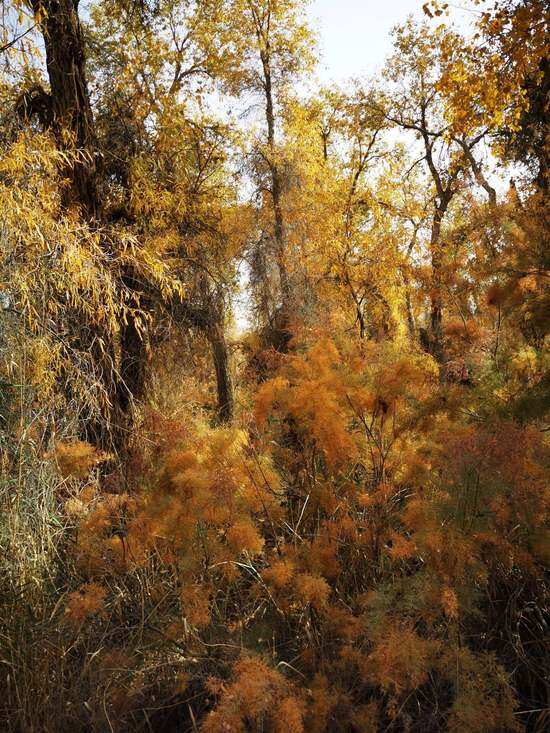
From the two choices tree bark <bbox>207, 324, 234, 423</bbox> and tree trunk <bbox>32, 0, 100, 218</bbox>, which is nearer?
tree trunk <bbox>32, 0, 100, 218</bbox>

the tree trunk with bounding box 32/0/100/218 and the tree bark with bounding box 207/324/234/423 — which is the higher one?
the tree trunk with bounding box 32/0/100/218

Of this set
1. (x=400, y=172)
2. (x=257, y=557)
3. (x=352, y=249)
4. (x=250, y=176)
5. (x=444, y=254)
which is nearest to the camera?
(x=257, y=557)

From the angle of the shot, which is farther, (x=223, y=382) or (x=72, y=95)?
(x=223, y=382)

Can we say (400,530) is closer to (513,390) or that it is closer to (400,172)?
(513,390)

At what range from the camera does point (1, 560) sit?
9.65 feet

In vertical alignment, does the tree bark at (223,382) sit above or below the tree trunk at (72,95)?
below

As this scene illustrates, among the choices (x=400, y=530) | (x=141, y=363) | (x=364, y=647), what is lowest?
(x=364, y=647)

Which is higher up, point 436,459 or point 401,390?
point 401,390

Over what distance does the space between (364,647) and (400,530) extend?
81 cm

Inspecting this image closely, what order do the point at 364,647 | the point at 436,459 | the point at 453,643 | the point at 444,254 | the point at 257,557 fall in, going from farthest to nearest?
1. the point at 444,254
2. the point at 257,557
3. the point at 436,459
4. the point at 364,647
5. the point at 453,643

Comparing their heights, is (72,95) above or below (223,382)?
above

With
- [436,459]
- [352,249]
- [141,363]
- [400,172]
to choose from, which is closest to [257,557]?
[436,459]

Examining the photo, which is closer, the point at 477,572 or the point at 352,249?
the point at 477,572

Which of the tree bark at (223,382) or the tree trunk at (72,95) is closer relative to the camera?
the tree trunk at (72,95)
